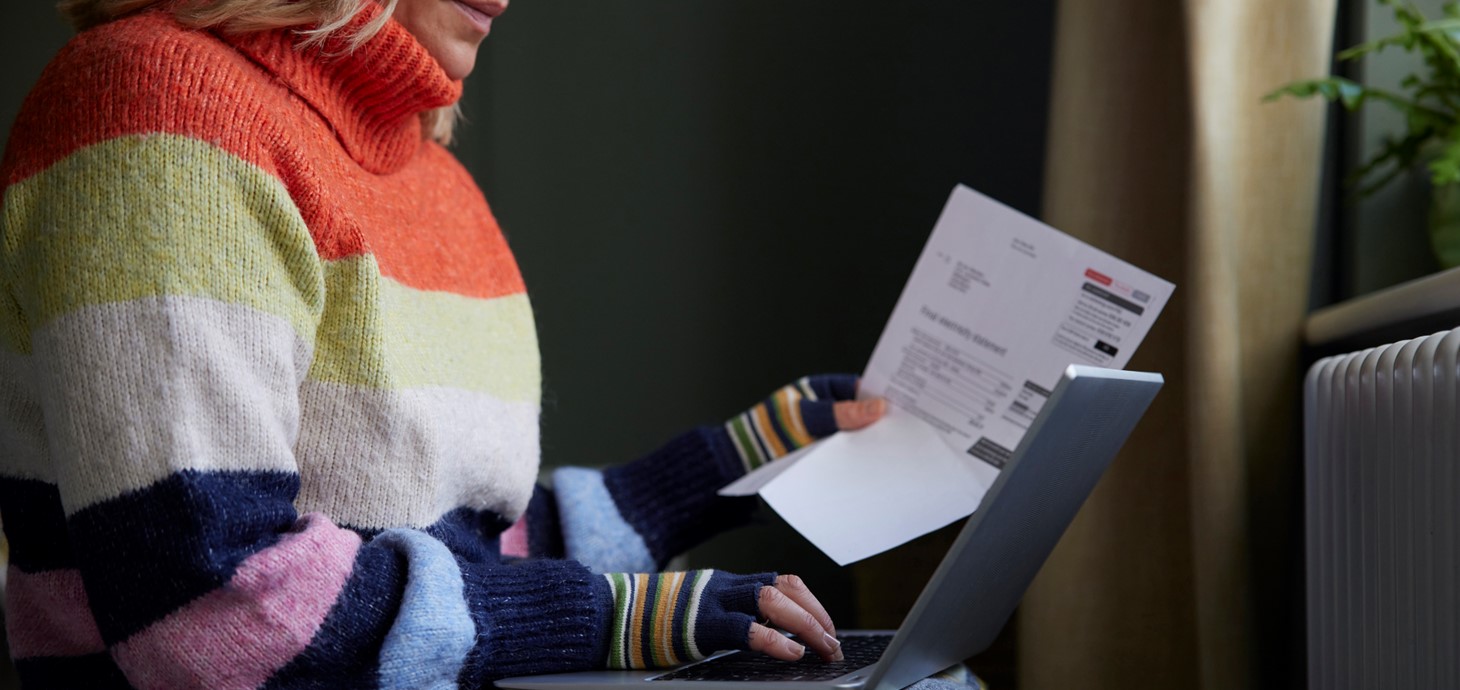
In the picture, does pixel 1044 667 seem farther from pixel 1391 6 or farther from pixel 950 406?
pixel 1391 6

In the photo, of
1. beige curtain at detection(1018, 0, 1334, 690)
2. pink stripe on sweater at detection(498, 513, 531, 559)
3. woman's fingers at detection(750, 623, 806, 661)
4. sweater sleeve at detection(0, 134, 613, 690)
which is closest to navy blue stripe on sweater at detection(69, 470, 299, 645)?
sweater sleeve at detection(0, 134, 613, 690)

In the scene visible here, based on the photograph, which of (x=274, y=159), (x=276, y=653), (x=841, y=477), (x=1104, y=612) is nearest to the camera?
(x=276, y=653)

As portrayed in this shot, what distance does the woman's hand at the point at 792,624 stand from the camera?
80 cm

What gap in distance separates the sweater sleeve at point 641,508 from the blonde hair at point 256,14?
0.52m

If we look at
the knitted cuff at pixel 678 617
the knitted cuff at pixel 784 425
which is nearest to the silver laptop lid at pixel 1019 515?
the knitted cuff at pixel 678 617

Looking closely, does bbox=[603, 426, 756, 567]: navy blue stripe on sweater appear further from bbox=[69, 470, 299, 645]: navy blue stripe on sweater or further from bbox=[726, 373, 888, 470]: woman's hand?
bbox=[69, 470, 299, 645]: navy blue stripe on sweater

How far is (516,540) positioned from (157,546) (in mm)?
520

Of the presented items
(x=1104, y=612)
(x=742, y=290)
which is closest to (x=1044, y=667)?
(x=1104, y=612)

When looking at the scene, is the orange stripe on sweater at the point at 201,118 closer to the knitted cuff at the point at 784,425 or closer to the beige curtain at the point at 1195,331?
the knitted cuff at the point at 784,425

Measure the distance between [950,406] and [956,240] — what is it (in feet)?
0.54

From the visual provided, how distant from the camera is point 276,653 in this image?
721 millimetres

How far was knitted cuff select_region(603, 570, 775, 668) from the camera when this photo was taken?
811 millimetres

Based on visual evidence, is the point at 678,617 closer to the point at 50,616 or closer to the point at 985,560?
the point at 985,560

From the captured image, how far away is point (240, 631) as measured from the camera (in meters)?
0.72
